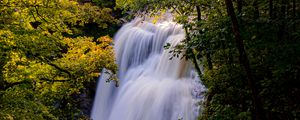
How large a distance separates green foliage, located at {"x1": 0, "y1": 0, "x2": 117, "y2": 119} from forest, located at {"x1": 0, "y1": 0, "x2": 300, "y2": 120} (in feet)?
0.06

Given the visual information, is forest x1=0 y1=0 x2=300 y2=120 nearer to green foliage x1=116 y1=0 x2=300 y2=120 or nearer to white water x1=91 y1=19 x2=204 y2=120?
green foliage x1=116 y1=0 x2=300 y2=120

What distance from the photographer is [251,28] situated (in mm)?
5961

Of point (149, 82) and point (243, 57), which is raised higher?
point (243, 57)

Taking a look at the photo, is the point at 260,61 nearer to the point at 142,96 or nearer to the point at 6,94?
the point at 6,94

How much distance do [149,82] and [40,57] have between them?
7.44 m

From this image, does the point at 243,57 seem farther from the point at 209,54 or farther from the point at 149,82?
the point at 149,82

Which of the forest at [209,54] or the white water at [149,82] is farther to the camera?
the white water at [149,82]

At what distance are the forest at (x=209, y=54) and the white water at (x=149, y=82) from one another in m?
3.88

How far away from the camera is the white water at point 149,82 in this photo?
13.4 m

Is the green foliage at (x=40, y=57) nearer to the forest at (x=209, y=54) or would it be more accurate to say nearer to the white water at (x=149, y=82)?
the forest at (x=209, y=54)

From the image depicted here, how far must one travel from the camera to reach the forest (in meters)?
5.86

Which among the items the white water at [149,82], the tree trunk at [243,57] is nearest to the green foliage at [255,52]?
the tree trunk at [243,57]

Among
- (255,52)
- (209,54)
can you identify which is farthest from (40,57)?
(255,52)

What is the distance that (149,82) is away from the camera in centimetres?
1554
